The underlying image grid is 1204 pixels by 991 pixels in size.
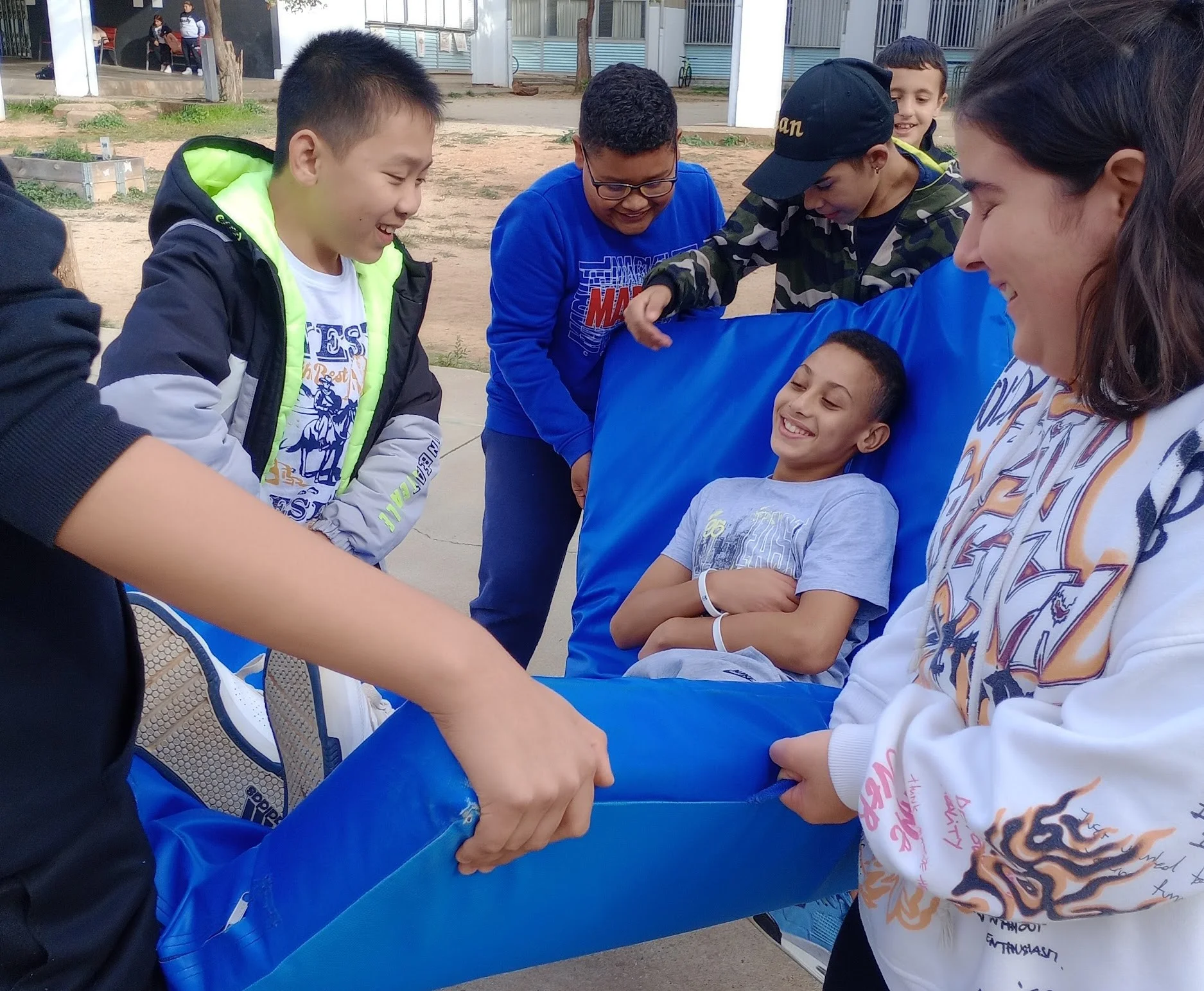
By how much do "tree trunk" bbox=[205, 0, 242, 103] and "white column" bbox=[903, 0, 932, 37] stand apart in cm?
1532

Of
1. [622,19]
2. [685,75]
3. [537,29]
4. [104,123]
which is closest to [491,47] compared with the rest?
[537,29]

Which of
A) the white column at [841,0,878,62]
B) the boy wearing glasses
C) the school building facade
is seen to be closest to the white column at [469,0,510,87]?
the school building facade

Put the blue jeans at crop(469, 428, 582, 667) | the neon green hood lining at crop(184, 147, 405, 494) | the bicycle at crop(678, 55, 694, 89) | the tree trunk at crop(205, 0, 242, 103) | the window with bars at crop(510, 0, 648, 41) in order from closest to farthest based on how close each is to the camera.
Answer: the neon green hood lining at crop(184, 147, 405, 494) → the blue jeans at crop(469, 428, 582, 667) → the tree trunk at crop(205, 0, 242, 103) → the bicycle at crop(678, 55, 694, 89) → the window with bars at crop(510, 0, 648, 41)

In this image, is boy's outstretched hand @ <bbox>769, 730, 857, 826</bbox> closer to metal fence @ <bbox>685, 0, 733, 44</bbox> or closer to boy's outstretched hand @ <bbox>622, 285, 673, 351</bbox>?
boy's outstretched hand @ <bbox>622, 285, 673, 351</bbox>

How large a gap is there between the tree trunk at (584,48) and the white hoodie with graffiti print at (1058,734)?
2816 cm

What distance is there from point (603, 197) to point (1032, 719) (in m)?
1.99

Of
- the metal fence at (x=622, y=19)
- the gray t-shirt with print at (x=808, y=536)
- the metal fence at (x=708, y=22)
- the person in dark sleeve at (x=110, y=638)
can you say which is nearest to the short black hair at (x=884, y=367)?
the gray t-shirt with print at (x=808, y=536)

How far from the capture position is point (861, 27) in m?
26.6

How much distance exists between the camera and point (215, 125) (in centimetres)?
1730

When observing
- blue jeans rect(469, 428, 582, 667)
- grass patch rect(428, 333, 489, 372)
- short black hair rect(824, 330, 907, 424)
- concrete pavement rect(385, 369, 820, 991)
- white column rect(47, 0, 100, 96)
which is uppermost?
white column rect(47, 0, 100, 96)

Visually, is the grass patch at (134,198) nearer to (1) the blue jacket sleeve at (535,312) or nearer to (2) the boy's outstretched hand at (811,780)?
(1) the blue jacket sleeve at (535,312)

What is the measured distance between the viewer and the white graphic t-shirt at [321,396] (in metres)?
2.30

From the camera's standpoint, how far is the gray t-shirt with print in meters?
2.09

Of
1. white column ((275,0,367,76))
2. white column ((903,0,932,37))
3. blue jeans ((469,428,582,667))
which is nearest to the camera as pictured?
blue jeans ((469,428,582,667))
